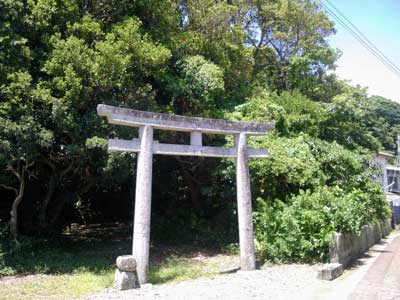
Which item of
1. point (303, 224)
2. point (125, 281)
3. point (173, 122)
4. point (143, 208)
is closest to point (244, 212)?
point (303, 224)

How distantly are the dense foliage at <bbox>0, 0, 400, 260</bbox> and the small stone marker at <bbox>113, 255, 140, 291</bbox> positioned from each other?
3.11 meters

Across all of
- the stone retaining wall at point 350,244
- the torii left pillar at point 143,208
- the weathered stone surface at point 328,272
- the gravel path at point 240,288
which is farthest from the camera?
the stone retaining wall at point 350,244

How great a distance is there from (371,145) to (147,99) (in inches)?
490

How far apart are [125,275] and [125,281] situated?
0.37ft

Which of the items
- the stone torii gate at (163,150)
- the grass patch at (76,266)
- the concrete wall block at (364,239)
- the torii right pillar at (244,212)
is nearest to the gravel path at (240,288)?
the torii right pillar at (244,212)

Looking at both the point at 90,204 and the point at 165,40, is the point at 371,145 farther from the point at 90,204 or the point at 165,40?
the point at 90,204

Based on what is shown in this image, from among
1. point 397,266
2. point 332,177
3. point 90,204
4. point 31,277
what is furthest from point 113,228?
point 397,266

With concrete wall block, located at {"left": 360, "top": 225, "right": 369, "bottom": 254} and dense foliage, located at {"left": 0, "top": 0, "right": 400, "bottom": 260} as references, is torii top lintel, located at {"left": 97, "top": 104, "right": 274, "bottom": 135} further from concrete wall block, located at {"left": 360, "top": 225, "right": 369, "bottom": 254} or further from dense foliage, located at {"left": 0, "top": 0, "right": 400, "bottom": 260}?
concrete wall block, located at {"left": 360, "top": 225, "right": 369, "bottom": 254}

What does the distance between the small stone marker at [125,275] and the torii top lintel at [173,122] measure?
9.47 feet

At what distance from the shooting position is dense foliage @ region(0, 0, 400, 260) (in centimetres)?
987

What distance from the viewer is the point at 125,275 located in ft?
25.8

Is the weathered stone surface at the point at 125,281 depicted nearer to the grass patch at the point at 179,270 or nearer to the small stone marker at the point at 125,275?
the small stone marker at the point at 125,275

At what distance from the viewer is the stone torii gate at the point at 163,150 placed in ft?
27.6

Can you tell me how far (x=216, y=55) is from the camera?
47.2 feet
